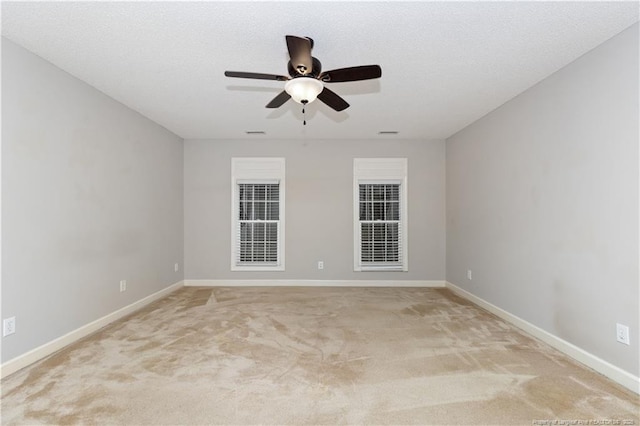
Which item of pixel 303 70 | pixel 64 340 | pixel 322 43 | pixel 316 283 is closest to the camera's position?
pixel 303 70

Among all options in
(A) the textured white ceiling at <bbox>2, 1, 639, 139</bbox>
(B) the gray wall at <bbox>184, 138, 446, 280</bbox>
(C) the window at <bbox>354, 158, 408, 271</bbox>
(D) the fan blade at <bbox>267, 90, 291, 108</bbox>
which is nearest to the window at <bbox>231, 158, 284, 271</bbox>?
(B) the gray wall at <bbox>184, 138, 446, 280</bbox>

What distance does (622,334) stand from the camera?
2.38m

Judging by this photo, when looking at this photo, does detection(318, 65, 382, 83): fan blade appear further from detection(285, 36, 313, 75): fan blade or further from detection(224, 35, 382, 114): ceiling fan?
detection(285, 36, 313, 75): fan blade

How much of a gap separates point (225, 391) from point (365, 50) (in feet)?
9.14

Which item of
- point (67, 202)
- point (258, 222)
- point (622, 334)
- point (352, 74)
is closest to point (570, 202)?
point (622, 334)

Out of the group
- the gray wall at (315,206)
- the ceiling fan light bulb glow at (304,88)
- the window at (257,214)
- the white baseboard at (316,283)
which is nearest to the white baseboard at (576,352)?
the white baseboard at (316,283)

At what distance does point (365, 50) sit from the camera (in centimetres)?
268

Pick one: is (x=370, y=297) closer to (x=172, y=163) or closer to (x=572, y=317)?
(x=572, y=317)

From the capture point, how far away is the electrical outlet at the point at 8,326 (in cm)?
246

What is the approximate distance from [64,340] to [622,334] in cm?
461

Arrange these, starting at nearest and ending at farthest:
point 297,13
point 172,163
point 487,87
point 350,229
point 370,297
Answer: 1. point 297,13
2. point 487,87
3. point 370,297
4. point 172,163
5. point 350,229

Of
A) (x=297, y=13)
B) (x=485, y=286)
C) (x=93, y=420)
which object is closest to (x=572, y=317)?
(x=485, y=286)

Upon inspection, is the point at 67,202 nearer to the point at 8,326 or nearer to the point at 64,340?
the point at 8,326

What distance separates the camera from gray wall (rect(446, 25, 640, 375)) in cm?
237
